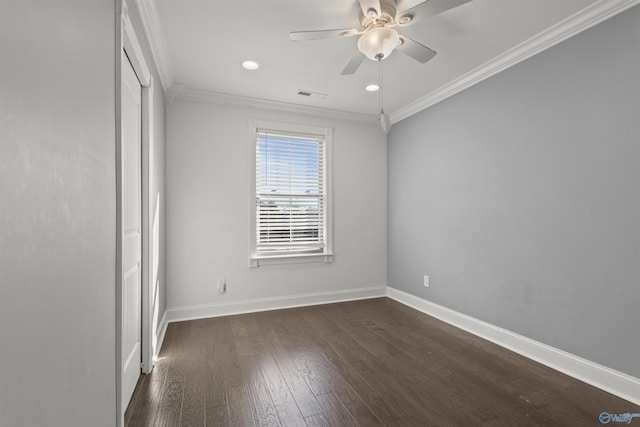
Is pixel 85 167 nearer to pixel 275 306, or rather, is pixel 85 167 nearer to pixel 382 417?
pixel 382 417

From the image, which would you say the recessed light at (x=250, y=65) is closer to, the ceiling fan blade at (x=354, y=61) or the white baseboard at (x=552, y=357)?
the ceiling fan blade at (x=354, y=61)

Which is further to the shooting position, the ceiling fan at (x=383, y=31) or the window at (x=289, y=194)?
the window at (x=289, y=194)

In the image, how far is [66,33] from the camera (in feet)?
3.04

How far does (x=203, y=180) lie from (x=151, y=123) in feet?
3.71

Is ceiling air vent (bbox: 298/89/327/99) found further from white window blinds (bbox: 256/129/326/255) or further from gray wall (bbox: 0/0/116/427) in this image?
gray wall (bbox: 0/0/116/427)

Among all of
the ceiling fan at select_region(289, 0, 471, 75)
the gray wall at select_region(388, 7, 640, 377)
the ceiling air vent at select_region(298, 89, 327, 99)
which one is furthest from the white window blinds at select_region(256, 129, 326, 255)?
the ceiling fan at select_region(289, 0, 471, 75)

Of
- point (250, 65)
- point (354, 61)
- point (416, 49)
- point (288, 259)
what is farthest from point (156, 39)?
point (288, 259)

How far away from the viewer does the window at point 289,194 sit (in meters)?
3.67

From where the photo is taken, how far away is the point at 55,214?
838 millimetres

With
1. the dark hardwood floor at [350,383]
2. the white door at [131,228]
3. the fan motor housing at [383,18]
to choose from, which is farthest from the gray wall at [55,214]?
the fan motor housing at [383,18]

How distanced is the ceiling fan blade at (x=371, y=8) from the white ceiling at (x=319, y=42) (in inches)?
7.9

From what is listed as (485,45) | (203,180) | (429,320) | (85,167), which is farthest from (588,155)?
(203,180)

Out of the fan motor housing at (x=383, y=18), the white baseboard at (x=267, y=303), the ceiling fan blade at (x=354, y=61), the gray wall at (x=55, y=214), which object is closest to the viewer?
the gray wall at (x=55, y=214)

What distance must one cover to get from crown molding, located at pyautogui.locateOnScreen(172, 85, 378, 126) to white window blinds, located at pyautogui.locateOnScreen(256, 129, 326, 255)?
304mm
